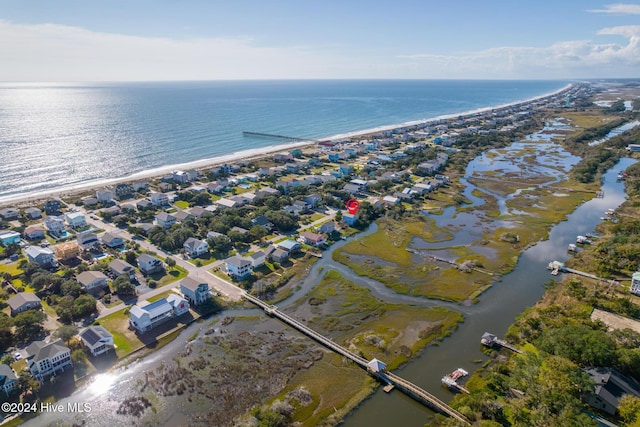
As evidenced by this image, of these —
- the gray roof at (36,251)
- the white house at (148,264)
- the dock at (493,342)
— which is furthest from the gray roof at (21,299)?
the dock at (493,342)

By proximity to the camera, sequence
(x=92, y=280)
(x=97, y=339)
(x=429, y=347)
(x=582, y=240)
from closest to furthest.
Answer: (x=97, y=339) → (x=429, y=347) → (x=92, y=280) → (x=582, y=240)

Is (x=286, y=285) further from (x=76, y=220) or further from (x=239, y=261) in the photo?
(x=76, y=220)

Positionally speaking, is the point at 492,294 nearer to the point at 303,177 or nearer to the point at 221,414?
the point at 221,414

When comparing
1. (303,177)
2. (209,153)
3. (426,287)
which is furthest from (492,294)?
(209,153)

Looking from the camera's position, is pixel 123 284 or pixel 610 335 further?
pixel 123 284

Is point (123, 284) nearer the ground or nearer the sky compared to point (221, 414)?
nearer the sky

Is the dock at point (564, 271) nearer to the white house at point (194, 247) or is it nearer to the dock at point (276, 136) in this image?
the white house at point (194, 247)

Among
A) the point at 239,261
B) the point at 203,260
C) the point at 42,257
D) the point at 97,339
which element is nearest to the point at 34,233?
the point at 42,257
